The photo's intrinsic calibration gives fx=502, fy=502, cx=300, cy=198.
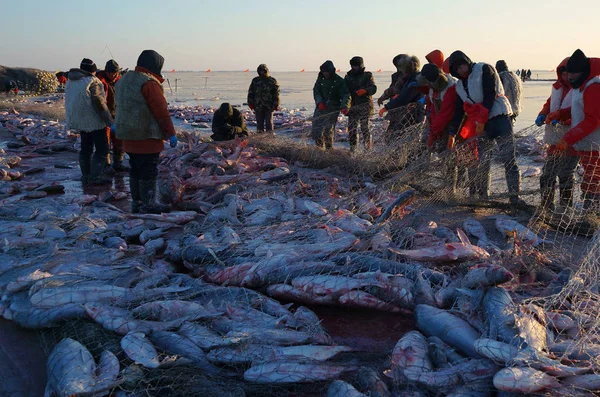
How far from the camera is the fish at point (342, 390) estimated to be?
295cm

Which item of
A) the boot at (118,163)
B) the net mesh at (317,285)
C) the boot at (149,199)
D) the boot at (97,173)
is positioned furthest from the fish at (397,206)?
the boot at (118,163)

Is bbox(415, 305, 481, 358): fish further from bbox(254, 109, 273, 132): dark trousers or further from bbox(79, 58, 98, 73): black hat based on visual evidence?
bbox(254, 109, 273, 132): dark trousers

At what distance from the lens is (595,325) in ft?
10.5

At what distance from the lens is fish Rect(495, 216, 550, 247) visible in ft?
17.5

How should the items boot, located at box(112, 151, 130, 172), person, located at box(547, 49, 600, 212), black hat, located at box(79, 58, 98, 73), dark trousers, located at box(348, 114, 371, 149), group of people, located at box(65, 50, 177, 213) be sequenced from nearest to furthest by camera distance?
1. person, located at box(547, 49, 600, 212)
2. group of people, located at box(65, 50, 177, 213)
3. black hat, located at box(79, 58, 98, 73)
4. boot, located at box(112, 151, 130, 172)
5. dark trousers, located at box(348, 114, 371, 149)

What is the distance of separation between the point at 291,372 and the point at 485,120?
4.95 metres

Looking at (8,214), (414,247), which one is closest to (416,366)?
(414,247)

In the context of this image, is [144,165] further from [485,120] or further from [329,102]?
[329,102]

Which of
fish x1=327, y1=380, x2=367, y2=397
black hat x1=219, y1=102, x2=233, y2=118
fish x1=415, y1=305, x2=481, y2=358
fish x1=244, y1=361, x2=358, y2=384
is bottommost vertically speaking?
fish x1=244, y1=361, x2=358, y2=384

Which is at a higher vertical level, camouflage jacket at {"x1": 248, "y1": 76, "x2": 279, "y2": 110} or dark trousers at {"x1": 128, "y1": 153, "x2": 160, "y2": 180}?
camouflage jacket at {"x1": 248, "y1": 76, "x2": 279, "y2": 110}

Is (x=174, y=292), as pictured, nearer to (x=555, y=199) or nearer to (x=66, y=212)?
(x=66, y=212)

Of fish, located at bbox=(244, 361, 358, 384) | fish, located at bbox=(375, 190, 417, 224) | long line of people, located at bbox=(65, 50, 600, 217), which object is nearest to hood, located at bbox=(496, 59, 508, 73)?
long line of people, located at bbox=(65, 50, 600, 217)

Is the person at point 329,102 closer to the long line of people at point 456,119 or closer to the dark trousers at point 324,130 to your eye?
the dark trousers at point 324,130

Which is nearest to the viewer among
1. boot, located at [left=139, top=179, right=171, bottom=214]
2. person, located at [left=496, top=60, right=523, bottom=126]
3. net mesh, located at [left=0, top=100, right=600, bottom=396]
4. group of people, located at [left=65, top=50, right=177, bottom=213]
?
net mesh, located at [left=0, top=100, right=600, bottom=396]
